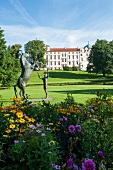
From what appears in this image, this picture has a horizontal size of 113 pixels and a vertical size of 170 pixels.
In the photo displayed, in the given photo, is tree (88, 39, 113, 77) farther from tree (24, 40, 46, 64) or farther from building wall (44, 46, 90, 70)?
building wall (44, 46, 90, 70)

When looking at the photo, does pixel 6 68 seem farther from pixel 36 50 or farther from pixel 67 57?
pixel 67 57

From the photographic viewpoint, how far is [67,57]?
552 feet

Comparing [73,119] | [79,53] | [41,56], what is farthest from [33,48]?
[73,119]

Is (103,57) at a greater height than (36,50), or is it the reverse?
(36,50)

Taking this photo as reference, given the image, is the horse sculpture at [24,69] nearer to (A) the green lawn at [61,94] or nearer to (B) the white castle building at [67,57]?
(A) the green lawn at [61,94]

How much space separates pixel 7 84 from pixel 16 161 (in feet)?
138

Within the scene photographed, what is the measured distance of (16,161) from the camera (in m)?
3.98

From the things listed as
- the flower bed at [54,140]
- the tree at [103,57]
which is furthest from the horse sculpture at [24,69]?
the tree at [103,57]

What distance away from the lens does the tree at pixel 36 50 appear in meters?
110

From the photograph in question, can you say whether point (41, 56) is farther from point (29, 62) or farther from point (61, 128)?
point (61, 128)

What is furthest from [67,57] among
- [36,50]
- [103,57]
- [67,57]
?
[103,57]

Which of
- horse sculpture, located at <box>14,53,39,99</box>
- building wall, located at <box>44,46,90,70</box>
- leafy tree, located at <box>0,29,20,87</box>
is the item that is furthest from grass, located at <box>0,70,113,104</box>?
building wall, located at <box>44,46,90,70</box>

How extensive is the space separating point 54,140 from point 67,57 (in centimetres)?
16432

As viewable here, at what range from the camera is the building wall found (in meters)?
166
